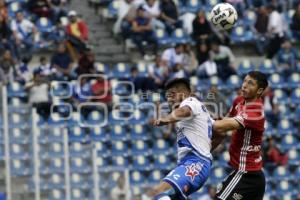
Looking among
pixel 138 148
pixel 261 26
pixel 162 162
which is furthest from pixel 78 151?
pixel 261 26

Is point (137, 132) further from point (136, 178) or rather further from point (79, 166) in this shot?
point (79, 166)

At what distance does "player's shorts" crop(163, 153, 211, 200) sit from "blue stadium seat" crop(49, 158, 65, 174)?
7.03 meters

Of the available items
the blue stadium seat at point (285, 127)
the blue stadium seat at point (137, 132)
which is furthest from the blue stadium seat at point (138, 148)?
the blue stadium seat at point (285, 127)

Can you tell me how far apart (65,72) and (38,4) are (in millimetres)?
1999

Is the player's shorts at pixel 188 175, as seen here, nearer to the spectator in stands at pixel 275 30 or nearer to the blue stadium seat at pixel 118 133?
the blue stadium seat at pixel 118 133

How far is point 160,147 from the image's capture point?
21.8 meters

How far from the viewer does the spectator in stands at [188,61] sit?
2291 cm

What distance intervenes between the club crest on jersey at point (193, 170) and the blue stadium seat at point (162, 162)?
27.7 feet

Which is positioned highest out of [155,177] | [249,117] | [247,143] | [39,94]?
[39,94]

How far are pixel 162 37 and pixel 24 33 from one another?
323cm

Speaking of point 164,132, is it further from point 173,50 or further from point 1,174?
point 1,174

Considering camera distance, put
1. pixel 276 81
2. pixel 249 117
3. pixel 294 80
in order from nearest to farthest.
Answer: pixel 249 117 < pixel 276 81 < pixel 294 80

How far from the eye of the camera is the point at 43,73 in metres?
21.5

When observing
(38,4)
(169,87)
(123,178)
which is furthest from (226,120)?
(38,4)
